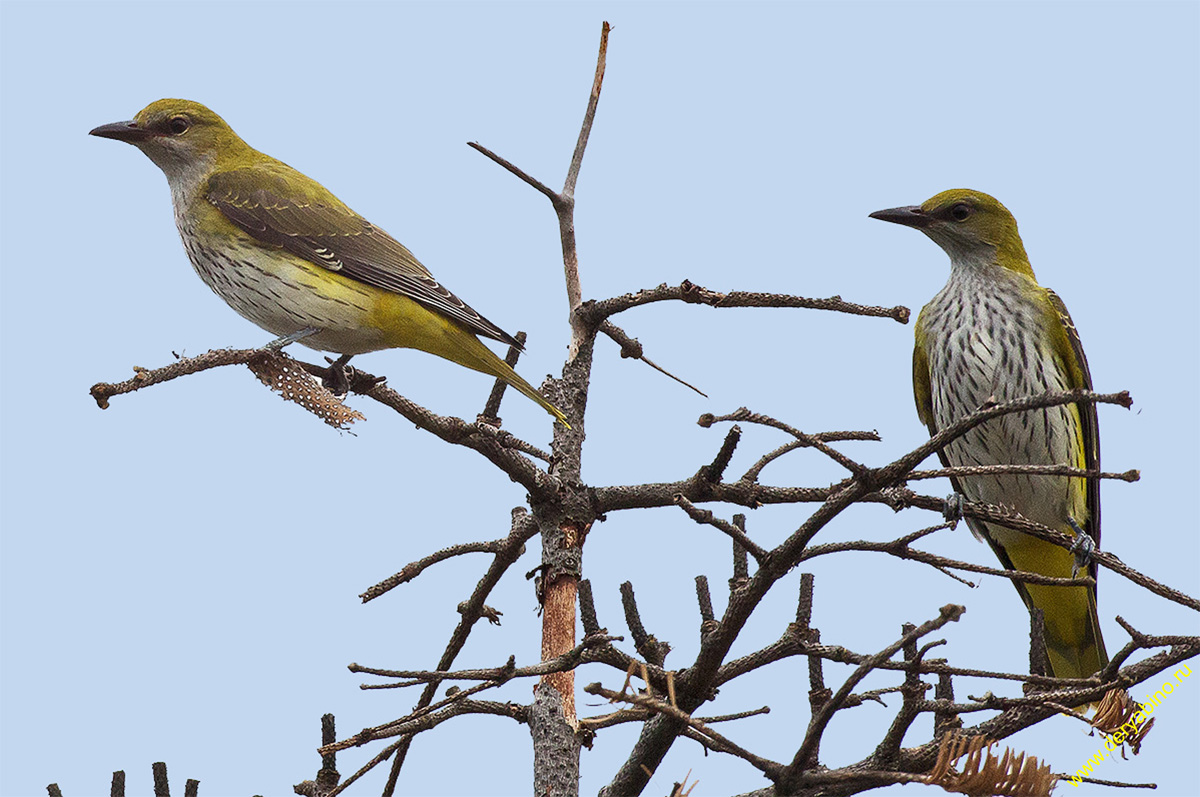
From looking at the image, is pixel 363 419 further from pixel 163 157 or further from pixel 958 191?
pixel 958 191

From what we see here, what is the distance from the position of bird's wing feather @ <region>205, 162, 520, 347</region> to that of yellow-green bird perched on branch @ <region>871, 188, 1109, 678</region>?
7.07 feet

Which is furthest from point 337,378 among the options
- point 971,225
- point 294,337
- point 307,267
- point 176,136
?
point 971,225

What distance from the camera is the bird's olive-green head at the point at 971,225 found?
20.2 ft

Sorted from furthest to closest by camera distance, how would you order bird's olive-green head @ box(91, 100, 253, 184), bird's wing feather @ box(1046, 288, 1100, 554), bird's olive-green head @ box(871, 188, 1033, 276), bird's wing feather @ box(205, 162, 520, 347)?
bird's olive-green head @ box(91, 100, 253, 184) < bird's olive-green head @ box(871, 188, 1033, 276) < bird's wing feather @ box(1046, 288, 1100, 554) < bird's wing feather @ box(205, 162, 520, 347)

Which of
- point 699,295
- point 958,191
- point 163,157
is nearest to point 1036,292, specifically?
point 958,191

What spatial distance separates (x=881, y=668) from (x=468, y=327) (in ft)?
9.27

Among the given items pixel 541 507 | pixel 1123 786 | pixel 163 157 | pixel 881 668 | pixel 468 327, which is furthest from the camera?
pixel 163 157

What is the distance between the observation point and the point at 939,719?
3.91m

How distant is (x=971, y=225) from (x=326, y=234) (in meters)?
3.27

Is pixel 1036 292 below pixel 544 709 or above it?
above

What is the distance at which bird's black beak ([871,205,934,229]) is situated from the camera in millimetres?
6156

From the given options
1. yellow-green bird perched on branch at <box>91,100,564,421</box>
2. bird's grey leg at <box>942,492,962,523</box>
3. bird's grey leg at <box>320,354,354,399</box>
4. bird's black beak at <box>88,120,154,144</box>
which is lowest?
bird's grey leg at <box>942,492,962,523</box>

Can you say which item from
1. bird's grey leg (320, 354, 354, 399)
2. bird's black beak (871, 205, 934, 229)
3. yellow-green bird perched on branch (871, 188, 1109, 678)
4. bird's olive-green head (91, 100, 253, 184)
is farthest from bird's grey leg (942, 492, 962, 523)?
bird's olive-green head (91, 100, 253, 184)

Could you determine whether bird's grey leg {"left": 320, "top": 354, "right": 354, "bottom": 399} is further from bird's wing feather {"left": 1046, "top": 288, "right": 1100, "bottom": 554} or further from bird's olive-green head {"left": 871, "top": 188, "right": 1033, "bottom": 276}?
bird's wing feather {"left": 1046, "top": 288, "right": 1100, "bottom": 554}
